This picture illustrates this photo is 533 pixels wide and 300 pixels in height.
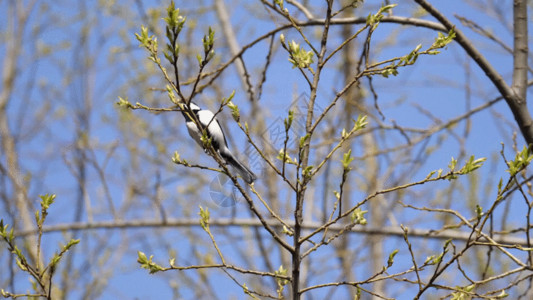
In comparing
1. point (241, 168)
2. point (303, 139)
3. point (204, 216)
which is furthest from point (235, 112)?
point (241, 168)

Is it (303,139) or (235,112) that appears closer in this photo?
(303,139)

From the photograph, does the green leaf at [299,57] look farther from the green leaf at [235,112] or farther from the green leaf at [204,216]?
the green leaf at [204,216]

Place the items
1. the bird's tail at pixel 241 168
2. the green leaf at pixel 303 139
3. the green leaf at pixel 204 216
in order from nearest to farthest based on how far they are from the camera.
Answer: the green leaf at pixel 303 139 < the green leaf at pixel 204 216 < the bird's tail at pixel 241 168

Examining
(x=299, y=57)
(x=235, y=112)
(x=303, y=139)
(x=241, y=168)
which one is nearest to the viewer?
(x=303, y=139)

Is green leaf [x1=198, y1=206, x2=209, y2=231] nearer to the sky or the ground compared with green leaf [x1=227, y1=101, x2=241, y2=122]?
nearer to the ground

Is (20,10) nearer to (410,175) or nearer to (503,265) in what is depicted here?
(410,175)

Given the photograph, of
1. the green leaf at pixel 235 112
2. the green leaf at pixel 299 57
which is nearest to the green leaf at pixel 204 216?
the green leaf at pixel 235 112

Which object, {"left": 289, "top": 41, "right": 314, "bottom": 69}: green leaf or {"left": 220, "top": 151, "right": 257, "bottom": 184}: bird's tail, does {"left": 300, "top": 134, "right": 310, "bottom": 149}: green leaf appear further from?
{"left": 220, "top": 151, "right": 257, "bottom": 184}: bird's tail

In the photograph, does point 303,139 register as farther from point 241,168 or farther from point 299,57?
point 241,168

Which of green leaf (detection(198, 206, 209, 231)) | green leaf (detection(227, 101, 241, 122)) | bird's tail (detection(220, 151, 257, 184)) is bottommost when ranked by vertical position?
green leaf (detection(198, 206, 209, 231))

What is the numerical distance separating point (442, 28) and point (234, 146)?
8.86 ft

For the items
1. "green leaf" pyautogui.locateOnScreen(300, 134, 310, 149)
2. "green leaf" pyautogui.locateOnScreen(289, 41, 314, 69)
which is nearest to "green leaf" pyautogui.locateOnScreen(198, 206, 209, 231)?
"green leaf" pyautogui.locateOnScreen(300, 134, 310, 149)

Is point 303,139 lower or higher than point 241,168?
lower

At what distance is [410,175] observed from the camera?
4605 mm
